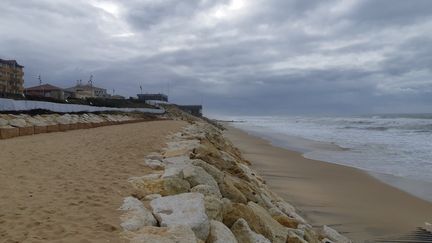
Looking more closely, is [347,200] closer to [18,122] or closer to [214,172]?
[214,172]

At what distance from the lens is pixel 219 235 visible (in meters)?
4.61

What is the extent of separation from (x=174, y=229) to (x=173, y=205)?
87cm

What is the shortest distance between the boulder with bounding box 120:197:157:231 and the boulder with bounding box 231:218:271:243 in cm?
105

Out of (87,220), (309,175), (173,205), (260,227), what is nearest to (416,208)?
(309,175)

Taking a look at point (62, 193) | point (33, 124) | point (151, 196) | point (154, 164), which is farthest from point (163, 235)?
point (33, 124)

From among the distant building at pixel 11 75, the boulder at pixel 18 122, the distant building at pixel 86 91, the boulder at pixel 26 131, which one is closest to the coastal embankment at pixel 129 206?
the boulder at pixel 26 131

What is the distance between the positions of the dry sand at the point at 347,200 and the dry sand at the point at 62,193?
4.02 metres

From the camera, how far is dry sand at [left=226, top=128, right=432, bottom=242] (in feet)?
27.2

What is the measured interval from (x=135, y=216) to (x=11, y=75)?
179 feet

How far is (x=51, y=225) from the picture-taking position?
14.3ft

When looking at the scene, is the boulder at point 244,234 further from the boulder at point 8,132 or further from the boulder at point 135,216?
the boulder at point 8,132

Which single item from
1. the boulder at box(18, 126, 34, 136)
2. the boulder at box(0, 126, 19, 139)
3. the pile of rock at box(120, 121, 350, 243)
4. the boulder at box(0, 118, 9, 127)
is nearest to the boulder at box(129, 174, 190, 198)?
the pile of rock at box(120, 121, 350, 243)

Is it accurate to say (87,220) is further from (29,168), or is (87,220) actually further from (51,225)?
(29,168)

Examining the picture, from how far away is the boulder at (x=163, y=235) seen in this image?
13.0 feet
